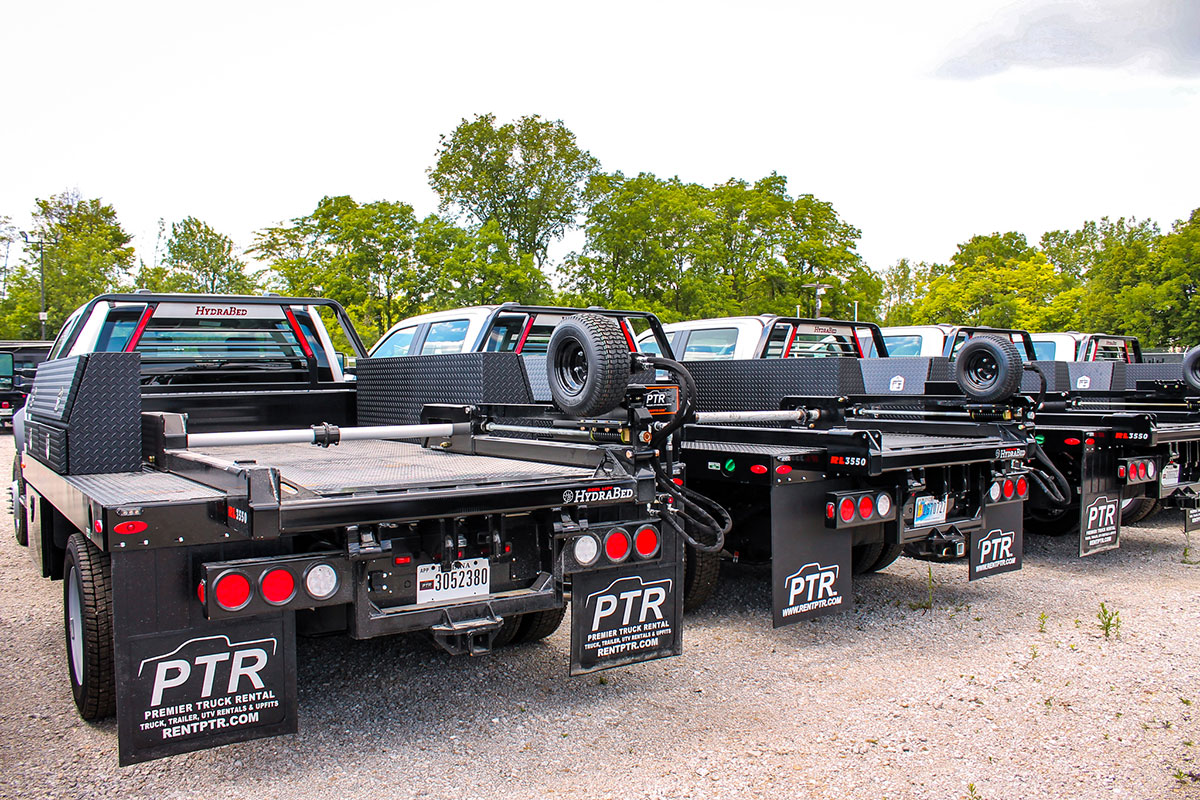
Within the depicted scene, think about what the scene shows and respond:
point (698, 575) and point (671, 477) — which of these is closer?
point (671, 477)

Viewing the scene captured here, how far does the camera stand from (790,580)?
4770 mm

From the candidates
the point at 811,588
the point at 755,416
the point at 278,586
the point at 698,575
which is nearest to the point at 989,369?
the point at 755,416

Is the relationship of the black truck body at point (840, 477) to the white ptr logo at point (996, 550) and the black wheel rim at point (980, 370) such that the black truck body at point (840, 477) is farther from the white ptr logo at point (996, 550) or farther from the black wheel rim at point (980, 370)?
the black wheel rim at point (980, 370)

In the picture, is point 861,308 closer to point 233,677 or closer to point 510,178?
point 510,178

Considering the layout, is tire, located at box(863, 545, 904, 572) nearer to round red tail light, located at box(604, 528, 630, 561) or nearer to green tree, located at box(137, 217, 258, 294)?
round red tail light, located at box(604, 528, 630, 561)

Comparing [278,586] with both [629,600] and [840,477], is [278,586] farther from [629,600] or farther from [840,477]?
[840,477]

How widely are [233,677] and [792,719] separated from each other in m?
2.31

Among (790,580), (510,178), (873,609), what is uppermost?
(510,178)

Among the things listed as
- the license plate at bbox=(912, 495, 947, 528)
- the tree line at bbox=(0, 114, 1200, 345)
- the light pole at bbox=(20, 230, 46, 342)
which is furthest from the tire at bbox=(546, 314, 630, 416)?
the light pole at bbox=(20, 230, 46, 342)

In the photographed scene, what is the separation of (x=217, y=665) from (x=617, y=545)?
1604 millimetres

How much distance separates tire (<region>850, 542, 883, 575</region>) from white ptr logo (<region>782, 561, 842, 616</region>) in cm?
138

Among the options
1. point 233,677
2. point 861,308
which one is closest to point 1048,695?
point 233,677

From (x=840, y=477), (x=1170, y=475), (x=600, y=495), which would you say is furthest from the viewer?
(x=1170, y=475)

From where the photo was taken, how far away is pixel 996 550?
224 inches
